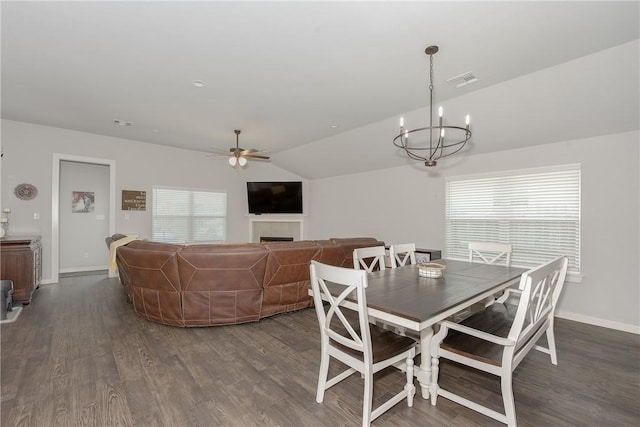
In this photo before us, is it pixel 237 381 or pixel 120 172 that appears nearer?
pixel 237 381

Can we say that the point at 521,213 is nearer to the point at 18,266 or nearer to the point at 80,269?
the point at 18,266

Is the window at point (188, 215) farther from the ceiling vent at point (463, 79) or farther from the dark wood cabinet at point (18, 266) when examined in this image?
the ceiling vent at point (463, 79)

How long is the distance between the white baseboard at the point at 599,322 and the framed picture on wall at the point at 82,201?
895 cm

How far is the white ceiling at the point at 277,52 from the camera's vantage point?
Result: 2.15 metres

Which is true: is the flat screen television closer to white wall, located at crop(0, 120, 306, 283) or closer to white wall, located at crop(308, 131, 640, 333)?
white wall, located at crop(0, 120, 306, 283)

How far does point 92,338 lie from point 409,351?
10.1 feet

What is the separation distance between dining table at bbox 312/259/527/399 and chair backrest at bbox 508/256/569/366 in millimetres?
263

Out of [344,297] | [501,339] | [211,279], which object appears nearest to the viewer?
[501,339]

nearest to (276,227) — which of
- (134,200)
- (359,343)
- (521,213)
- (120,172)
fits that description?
(134,200)

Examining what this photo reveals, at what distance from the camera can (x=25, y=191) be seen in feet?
16.3

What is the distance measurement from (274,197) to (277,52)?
4932 mm

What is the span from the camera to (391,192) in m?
5.78

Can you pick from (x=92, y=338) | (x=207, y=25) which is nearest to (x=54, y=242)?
(x=92, y=338)

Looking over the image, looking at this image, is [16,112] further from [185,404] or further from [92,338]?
[185,404]
